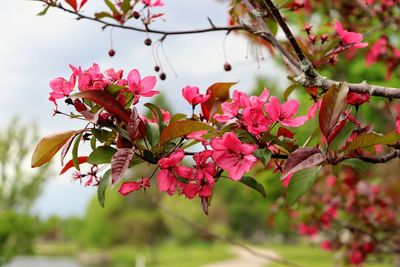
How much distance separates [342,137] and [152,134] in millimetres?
444

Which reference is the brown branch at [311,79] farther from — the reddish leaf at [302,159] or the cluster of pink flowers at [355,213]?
the cluster of pink flowers at [355,213]

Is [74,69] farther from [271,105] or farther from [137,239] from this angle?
[137,239]

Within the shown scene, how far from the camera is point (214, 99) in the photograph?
1.43 m

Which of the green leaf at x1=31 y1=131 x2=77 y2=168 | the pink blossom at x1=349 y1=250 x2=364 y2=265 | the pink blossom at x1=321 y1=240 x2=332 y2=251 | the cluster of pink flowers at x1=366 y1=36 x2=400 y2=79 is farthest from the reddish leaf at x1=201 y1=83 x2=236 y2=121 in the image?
the pink blossom at x1=321 y1=240 x2=332 y2=251

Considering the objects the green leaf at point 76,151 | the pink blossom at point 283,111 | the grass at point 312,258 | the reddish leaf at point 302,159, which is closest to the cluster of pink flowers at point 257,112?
the pink blossom at point 283,111

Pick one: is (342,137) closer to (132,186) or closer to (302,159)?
(302,159)

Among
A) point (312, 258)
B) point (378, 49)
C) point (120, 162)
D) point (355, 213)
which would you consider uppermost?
point (378, 49)

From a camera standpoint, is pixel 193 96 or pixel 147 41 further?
pixel 147 41

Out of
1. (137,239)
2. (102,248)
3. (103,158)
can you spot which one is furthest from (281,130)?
(102,248)

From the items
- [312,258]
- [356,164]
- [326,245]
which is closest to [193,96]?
[356,164]

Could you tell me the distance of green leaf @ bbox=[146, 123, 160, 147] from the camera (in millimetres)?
1236

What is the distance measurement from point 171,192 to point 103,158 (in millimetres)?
172

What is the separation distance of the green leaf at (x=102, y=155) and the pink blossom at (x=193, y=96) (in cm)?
25

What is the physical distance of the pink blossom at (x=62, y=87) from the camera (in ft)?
4.15
